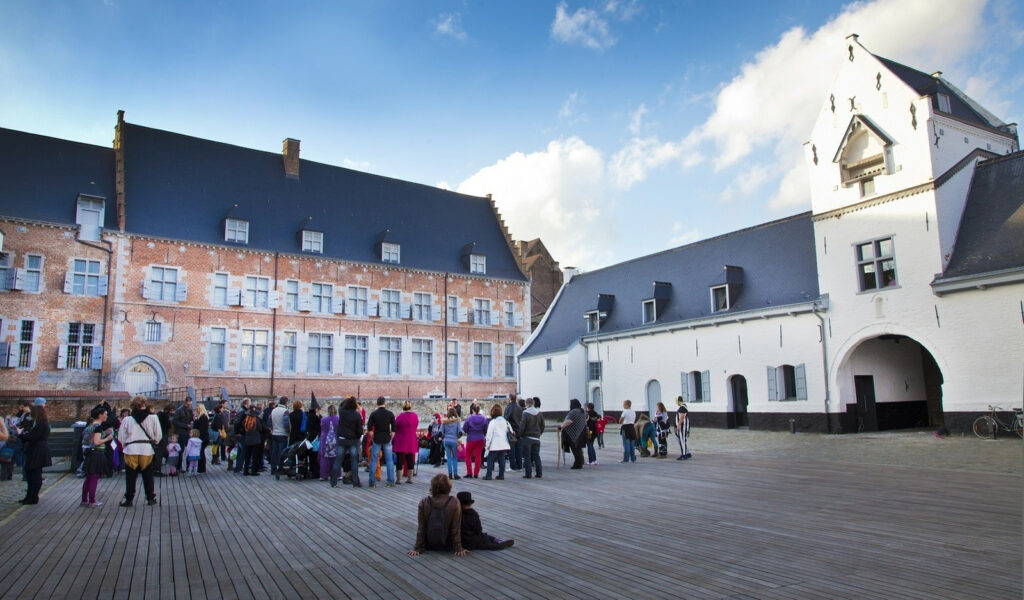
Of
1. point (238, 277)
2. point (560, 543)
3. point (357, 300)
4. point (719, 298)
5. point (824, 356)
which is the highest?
point (238, 277)

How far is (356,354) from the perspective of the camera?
38.3 meters

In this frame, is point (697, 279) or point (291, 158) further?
point (291, 158)

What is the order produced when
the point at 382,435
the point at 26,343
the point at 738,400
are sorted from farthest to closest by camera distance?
the point at 26,343 → the point at 738,400 → the point at 382,435

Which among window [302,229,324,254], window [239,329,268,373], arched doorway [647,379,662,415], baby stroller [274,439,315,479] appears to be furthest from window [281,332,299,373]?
baby stroller [274,439,315,479]

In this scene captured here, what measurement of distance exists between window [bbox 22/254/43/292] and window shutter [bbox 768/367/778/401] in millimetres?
31388

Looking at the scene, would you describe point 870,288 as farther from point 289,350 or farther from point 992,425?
point 289,350

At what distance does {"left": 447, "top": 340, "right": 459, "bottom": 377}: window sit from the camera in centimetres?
4178

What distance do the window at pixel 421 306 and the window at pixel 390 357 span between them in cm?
197

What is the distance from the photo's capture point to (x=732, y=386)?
2745 centimetres

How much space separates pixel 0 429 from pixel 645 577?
960 cm

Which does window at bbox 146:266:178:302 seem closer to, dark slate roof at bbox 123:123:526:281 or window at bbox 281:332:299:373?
dark slate roof at bbox 123:123:526:281

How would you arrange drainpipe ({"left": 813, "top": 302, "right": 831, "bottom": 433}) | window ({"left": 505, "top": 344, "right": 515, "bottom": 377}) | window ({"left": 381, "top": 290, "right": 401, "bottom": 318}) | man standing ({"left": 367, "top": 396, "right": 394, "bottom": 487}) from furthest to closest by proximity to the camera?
1. window ({"left": 505, "top": 344, "right": 515, "bottom": 377})
2. window ({"left": 381, "top": 290, "right": 401, "bottom": 318})
3. drainpipe ({"left": 813, "top": 302, "right": 831, "bottom": 433})
4. man standing ({"left": 367, "top": 396, "right": 394, "bottom": 487})

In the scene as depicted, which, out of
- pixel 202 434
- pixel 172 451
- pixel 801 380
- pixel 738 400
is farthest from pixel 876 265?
pixel 172 451

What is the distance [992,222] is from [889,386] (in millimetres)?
6907
